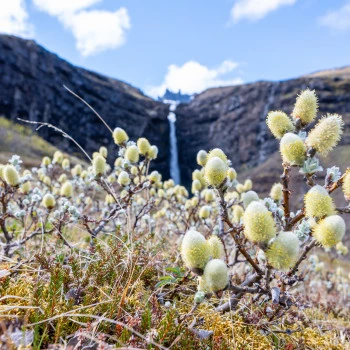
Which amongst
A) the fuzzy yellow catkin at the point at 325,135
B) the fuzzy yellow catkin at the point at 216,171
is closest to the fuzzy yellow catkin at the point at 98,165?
the fuzzy yellow catkin at the point at 216,171

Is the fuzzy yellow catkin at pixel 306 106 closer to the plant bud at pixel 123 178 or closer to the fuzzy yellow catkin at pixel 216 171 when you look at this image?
the fuzzy yellow catkin at pixel 216 171

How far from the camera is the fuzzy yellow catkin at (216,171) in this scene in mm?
1590

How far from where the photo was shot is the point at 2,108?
45.6 metres

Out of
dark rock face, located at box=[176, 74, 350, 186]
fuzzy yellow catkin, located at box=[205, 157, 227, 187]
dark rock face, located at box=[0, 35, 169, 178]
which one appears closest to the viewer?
fuzzy yellow catkin, located at box=[205, 157, 227, 187]

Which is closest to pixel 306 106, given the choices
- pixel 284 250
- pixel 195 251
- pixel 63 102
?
pixel 284 250

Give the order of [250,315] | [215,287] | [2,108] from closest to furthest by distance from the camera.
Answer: [215,287], [250,315], [2,108]

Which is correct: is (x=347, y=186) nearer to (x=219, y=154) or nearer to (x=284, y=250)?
(x=284, y=250)

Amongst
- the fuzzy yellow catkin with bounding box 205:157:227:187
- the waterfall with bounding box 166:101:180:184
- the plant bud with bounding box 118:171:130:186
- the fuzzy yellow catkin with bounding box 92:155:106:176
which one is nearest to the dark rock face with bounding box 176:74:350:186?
the waterfall with bounding box 166:101:180:184

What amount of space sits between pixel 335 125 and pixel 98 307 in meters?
1.49

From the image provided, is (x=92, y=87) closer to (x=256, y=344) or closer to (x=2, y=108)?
(x=2, y=108)

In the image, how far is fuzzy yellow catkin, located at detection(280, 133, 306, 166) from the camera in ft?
4.84

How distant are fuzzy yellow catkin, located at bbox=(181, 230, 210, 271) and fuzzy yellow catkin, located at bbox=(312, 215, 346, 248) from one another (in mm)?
460

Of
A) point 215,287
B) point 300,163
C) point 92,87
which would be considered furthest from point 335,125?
point 92,87

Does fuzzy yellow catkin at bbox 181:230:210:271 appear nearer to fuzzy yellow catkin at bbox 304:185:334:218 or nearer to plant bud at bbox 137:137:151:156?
fuzzy yellow catkin at bbox 304:185:334:218
